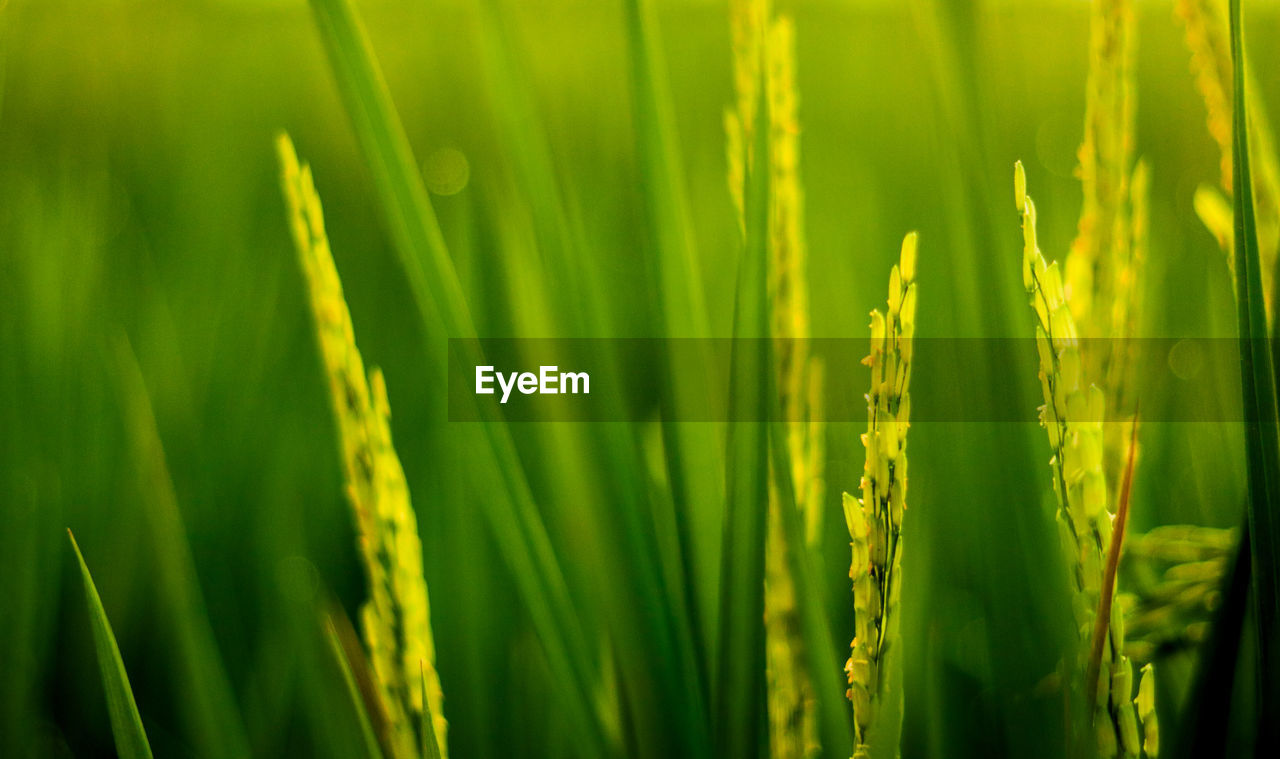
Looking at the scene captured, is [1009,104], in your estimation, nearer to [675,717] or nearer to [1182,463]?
[1182,463]

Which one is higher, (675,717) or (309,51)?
(309,51)

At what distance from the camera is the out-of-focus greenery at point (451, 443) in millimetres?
406

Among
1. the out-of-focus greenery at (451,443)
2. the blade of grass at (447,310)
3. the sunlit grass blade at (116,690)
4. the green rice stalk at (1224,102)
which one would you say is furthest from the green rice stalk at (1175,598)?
the sunlit grass blade at (116,690)

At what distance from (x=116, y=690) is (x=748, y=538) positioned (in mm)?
246

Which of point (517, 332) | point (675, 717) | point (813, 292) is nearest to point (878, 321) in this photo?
point (675, 717)

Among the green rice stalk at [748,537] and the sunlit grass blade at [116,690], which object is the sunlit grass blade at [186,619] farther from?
the green rice stalk at [748,537]

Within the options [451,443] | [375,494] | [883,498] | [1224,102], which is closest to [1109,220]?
[1224,102]

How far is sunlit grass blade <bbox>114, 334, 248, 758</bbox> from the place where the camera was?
413 millimetres

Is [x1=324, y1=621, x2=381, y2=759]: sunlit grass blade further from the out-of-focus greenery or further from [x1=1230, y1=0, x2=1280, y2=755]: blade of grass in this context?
[x1=1230, y1=0, x2=1280, y2=755]: blade of grass

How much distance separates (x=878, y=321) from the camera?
0.81ft

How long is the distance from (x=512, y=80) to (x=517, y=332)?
0.68 ft

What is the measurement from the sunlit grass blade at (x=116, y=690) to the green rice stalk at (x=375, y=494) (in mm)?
99

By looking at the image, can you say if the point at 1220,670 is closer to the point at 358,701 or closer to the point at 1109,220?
the point at 1109,220

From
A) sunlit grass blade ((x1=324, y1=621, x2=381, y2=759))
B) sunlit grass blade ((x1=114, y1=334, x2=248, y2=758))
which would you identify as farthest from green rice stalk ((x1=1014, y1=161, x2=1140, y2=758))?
sunlit grass blade ((x1=114, y1=334, x2=248, y2=758))
